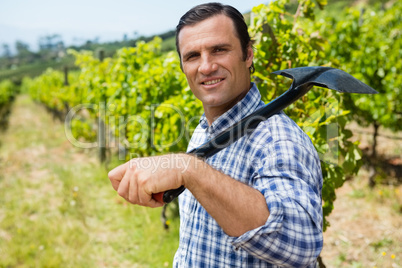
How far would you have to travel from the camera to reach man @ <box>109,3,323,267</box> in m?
0.81

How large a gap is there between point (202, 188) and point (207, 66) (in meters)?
0.62

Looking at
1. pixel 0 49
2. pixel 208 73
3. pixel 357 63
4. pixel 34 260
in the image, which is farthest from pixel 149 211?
pixel 0 49

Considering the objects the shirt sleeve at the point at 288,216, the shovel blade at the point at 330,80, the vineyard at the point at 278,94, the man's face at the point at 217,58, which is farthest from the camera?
the vineyard at the point at 278,94

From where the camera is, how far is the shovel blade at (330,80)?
107 centimetres

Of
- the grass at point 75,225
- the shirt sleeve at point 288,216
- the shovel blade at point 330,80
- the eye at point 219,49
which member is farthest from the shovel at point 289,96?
the grass at point 75,225

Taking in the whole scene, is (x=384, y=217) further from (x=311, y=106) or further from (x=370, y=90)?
(x=370, y=90)

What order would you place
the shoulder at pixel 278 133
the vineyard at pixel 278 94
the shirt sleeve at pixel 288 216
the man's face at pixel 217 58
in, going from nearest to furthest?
1. the shirt sleeve at pixel 288 216
2. the shoulder at pixel 278 133
3. the man's face at pixel 217 58
4. the vineyard at pixel 278 94

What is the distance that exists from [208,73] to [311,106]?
1.28 m

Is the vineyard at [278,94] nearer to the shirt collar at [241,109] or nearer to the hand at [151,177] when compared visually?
the shirt collar at [241,109]

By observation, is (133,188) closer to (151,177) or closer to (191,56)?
(151,177)

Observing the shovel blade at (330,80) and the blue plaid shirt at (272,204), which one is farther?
the shovel blade at (330,80)

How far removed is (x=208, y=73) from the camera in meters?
1.30

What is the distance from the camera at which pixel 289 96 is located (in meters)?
1.09

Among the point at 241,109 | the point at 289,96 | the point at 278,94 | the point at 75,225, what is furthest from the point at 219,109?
the point at 75,225
